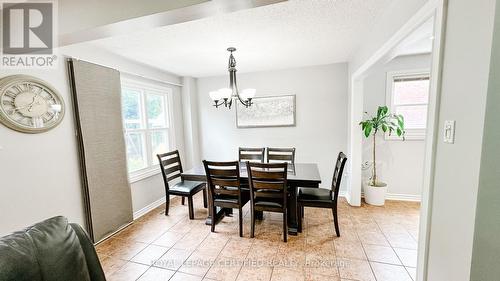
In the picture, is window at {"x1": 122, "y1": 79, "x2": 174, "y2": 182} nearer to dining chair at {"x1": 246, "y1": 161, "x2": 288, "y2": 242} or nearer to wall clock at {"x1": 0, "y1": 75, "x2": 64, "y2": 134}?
wall clock at {"x1": 0, "y1": 75, "x2": 64, "y2": 134}

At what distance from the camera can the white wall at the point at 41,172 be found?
1.73 meters

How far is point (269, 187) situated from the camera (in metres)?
2.21

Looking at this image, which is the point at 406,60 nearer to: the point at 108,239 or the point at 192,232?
the point at 192,232

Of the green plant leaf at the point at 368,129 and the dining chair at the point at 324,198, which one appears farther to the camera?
the green plant leaf at the point at 368,129

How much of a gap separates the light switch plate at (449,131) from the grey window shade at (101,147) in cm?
304

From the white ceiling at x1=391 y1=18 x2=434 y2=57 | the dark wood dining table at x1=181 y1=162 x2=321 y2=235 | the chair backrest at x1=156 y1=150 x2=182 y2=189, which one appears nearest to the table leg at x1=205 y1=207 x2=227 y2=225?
the dark wood dining table at x1=181 y1=162 x2=321 y2=235

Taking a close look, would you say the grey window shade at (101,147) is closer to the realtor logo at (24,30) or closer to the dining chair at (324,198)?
the realtor logo at (24,30)

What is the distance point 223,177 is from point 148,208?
5.69ft

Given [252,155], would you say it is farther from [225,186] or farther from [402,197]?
[402,197]

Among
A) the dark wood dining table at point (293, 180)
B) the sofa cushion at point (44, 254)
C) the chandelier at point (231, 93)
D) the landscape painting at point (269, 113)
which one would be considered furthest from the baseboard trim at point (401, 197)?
the sofa cushion at point (44, 254)

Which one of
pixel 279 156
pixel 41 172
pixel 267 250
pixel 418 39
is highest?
pixel 418 39

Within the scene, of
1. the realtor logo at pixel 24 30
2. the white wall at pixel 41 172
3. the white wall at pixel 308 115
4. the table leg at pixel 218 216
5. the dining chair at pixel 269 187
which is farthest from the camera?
the white wall at pixel 308 115

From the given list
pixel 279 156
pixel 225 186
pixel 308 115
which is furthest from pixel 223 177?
pixel 308 115

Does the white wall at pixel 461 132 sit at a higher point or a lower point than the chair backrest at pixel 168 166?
higher
